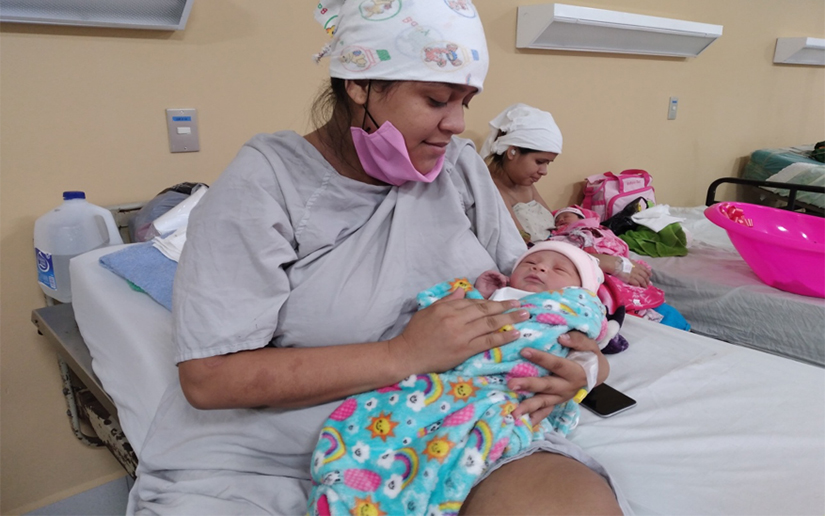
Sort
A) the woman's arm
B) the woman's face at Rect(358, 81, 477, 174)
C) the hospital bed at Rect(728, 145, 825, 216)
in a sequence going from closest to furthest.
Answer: the woman's arm < the woman's face at Rect(358, 81, 477, 174) < the hospital bed at Rect(728, 145, 825, 216)

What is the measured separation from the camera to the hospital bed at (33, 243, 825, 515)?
1167 mm

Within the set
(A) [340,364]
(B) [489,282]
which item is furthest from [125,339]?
(B) [489,282]

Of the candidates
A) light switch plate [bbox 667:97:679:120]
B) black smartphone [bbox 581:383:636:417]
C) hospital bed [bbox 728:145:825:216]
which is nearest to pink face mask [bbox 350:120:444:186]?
black smartphone [bbox 581:383:636:417]

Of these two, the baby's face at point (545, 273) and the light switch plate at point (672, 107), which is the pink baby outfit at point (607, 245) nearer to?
the baby's face at point (545, 273)

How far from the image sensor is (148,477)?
4.17 ft

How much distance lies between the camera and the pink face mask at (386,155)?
1313 mm

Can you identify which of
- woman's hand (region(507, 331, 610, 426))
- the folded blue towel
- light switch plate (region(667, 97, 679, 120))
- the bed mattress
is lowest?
woman's hand (region(507, 331, 610, 426))

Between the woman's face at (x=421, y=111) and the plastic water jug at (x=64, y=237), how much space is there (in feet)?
4.35

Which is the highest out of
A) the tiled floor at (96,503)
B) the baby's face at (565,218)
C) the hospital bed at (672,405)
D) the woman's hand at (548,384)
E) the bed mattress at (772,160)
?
the bed mattress at (772,160)

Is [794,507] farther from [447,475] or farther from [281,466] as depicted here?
[281,466]

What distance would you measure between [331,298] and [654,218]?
2.84m

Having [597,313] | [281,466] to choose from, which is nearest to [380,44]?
Result: [597,313]

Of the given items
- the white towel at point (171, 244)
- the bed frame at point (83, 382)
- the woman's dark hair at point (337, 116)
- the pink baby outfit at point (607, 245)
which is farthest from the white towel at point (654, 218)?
the bed frame at point (83, 382)

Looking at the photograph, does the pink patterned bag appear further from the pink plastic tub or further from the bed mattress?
the bed mattress
